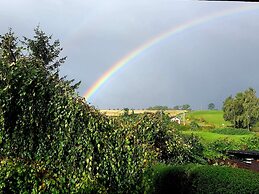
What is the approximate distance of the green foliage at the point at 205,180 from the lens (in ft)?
18.9

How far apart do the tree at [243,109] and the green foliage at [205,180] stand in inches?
1907

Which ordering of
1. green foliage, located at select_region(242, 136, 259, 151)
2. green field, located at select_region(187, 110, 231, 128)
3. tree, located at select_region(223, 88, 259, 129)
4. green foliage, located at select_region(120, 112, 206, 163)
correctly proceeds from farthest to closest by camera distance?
green field, located at select_region(187, 110, 231, 128)
tree, located at select_region(223, 88, 259, 129)
green foliage, located at select_region(242, 136, 259, 151)
green foliage, located at select_region(120, 112, 206, 163)

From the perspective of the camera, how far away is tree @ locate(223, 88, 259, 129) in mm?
55406

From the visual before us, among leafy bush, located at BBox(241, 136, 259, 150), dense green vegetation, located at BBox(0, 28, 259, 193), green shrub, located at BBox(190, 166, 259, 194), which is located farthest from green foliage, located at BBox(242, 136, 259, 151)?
dense green vegetation, located at BBox(0, 28, 259, 193)

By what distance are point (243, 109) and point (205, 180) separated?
5242 cm

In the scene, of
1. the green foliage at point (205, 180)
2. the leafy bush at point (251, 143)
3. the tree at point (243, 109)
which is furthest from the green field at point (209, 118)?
the green foliage at point (205, 180)

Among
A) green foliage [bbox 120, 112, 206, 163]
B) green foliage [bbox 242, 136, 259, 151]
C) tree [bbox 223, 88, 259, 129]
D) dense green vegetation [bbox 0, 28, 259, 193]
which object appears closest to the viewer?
dense green vegetation [bbox 0, 28, 259, 193]

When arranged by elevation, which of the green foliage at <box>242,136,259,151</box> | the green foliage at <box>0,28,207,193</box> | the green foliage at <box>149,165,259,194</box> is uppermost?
the green foliage at <box>0,28,207,193</box>

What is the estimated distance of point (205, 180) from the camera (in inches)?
252

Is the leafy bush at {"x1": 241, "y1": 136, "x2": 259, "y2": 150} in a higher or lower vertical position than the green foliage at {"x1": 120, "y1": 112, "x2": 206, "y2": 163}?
lower

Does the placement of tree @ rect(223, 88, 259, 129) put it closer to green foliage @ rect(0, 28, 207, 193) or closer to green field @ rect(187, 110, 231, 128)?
green field @ rect(187, 110, 231, 128)

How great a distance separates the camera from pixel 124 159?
585cm

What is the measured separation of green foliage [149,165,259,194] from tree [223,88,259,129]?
159 ft

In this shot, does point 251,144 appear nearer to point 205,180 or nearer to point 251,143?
point 251,143
